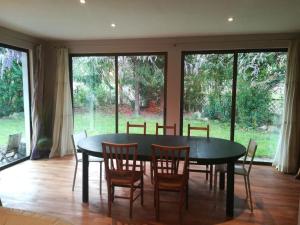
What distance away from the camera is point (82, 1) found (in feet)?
9.75

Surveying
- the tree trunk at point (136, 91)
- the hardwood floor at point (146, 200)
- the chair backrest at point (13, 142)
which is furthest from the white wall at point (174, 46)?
the chair backrest at point (13, 142)

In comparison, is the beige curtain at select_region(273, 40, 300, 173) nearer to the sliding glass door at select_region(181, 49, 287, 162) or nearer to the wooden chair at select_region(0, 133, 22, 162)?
the sliding glass door at select_region(181, 49, 287, 162)

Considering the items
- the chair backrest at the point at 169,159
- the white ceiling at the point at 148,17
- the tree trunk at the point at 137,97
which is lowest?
the chair backrest at the point at 169,159

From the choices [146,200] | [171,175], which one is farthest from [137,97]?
[171,175]

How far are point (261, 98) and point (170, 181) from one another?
119 inches

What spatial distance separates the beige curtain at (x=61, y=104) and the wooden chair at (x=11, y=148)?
68cm

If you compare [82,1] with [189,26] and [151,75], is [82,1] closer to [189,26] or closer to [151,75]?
[189,26]

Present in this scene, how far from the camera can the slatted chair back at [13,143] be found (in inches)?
188

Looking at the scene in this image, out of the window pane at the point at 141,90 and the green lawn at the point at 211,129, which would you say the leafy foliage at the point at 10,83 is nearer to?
the green lawn at the point at 211,129

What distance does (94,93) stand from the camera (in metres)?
5.64

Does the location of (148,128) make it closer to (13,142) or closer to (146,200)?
(146,200)

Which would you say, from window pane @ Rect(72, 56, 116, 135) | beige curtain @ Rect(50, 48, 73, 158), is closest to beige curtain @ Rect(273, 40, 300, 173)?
window pane @ Rect(72, 56, 116, 135)

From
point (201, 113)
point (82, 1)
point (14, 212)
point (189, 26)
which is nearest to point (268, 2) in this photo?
point (189, 26)

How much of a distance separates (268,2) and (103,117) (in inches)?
153
